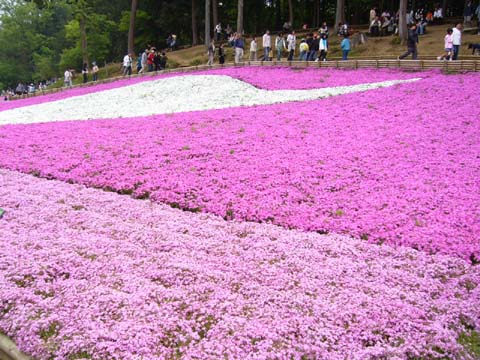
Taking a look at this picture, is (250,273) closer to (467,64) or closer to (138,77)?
(467,64)

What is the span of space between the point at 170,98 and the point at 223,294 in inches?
780

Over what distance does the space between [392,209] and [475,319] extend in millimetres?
3298

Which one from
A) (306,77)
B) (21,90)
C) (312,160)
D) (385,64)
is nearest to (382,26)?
(385,64)

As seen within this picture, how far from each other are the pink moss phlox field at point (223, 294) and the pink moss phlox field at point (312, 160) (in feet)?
3.01

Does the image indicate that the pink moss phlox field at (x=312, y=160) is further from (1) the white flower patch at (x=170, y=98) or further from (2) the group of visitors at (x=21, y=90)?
(2) the group of visitors at (x=21, y=90)

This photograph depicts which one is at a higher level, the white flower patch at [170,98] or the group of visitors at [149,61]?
the group of visitors at [149,61]

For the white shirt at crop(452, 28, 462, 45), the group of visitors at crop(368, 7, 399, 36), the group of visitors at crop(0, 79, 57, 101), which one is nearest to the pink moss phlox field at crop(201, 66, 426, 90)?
the white shirt at crop(452, 28, 462, 45)

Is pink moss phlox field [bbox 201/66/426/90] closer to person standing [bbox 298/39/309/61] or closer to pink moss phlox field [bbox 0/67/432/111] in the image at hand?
pink moss phlox field [bbox 0/67/432/111]

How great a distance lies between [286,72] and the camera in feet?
87.9

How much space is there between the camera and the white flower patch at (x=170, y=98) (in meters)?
20.7

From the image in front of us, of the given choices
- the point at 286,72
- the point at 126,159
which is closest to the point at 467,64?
the point at 286,72

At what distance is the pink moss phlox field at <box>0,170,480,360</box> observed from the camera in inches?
192

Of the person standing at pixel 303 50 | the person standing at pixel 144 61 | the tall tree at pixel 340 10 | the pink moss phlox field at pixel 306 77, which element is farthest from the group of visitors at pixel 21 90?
the tall tree at pixel 340 10

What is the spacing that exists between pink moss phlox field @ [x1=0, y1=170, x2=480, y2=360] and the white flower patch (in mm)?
13453
